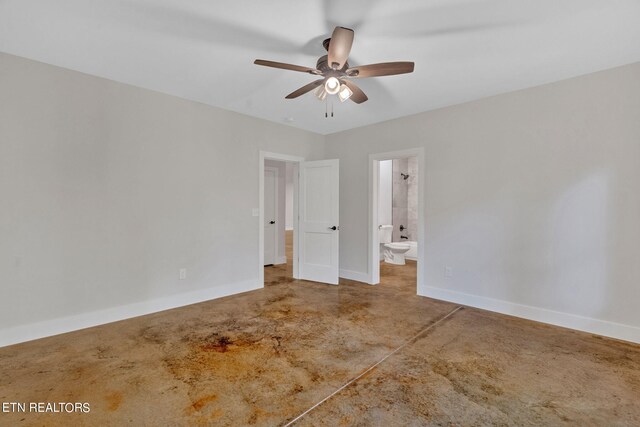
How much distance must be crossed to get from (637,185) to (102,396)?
476cm

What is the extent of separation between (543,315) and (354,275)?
2612 millimetres

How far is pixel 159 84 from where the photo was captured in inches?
132

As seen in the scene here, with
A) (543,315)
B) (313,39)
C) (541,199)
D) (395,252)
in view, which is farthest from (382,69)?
(395,252)

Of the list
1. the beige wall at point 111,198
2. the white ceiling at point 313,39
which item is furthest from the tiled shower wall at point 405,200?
the beige wall at point 111,198

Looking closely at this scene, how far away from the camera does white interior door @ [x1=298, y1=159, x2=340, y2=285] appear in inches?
190

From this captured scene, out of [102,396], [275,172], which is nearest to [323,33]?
[102,396]

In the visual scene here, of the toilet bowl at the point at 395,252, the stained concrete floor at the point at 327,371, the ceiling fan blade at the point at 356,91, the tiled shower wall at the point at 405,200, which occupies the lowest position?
the stained concrete floor at the point at 327,371

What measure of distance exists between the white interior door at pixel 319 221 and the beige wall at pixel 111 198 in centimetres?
103

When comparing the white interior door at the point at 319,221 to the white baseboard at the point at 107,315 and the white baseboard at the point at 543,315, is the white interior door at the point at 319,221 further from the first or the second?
the white baseboard at the point at 543,315

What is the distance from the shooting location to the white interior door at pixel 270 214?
6.32 metres

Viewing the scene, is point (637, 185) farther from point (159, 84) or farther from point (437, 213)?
point (159, 84)

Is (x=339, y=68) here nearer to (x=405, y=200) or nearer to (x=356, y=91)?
(x=356, y=91)

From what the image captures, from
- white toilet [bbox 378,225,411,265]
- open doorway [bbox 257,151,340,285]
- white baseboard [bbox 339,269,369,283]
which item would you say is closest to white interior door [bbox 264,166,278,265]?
open doorway [bbox 257,151,340,285]

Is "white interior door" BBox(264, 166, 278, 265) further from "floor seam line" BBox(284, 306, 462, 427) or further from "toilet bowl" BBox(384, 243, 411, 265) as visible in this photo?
"floor seam line" BBox(284, 306, 462, 427)
